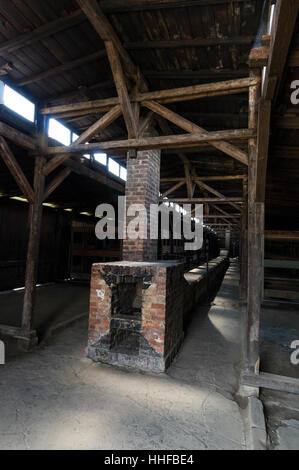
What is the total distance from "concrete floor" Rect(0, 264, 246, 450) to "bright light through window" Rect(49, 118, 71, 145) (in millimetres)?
4221

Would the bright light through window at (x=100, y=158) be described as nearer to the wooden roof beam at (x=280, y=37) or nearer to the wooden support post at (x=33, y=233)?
the wooden support post at (x=33, y=233)

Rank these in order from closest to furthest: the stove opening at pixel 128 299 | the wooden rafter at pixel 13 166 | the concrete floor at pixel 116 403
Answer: the concrete floor at pixel 116 403 < the wooden rafter at pixel 13 166 < the stove opening at pixel 128 299

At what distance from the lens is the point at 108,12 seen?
3.34 meters

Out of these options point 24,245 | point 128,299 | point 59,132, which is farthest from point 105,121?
point 24,245

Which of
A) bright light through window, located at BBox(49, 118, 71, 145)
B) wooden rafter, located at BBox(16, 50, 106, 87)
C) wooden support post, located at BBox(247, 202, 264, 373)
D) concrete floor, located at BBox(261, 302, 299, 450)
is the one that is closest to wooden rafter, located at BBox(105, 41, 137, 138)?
wooden rafter, located at BBox(16, 50, 106, 87)

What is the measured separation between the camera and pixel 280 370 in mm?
3668

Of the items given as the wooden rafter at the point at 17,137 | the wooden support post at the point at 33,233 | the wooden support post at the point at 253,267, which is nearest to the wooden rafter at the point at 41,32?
the wooden rafter at the point at 17,137

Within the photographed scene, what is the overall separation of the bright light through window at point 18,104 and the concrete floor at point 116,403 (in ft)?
13.7

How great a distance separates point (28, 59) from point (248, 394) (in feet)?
19.1

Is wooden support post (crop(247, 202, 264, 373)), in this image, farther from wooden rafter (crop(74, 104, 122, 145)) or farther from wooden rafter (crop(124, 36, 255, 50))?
wooden rafter (crop(74, 104, 122, 145))

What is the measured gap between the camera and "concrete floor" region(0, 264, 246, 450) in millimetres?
2275

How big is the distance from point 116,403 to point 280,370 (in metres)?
2.43

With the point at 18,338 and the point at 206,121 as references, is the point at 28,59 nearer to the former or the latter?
the point at 206,121

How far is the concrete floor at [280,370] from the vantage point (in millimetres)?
2365
